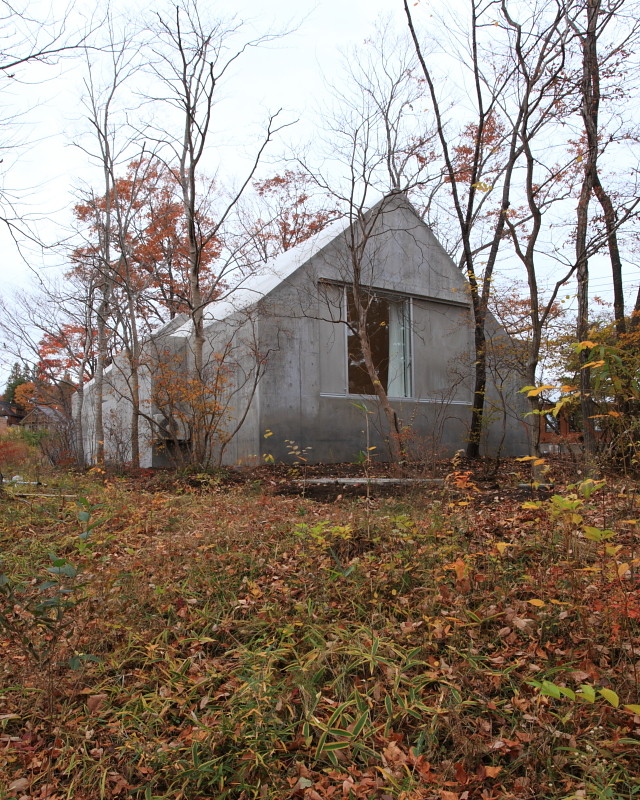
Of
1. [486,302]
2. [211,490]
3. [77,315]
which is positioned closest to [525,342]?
[486,302]

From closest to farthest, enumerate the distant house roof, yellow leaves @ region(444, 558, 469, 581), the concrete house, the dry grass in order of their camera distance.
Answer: the dry grass, yellow leaves @ region(444, 558, 469, 581), the concrete house, the distant house roof

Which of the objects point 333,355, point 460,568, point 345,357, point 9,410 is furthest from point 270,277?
point 9,410

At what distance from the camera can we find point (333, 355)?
8.89 m

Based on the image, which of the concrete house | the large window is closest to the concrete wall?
the concrete house

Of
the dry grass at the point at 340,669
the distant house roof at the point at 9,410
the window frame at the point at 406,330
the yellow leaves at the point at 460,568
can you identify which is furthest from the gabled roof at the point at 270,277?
the distant house roof at the point at 9,410

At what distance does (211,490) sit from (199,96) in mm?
5497

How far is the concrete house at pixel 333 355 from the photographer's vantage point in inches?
321

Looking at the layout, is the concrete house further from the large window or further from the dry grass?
the dry grass

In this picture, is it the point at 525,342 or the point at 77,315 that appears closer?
the point at 525,342

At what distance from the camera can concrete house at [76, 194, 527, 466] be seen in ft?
26.8

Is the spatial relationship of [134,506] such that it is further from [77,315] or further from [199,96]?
[77,315]

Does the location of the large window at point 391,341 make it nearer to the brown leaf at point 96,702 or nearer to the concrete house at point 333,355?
the concrete house at point 333,355

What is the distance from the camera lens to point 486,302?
29.0 ft

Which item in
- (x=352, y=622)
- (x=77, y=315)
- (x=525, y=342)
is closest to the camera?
(x=352, y=622)
